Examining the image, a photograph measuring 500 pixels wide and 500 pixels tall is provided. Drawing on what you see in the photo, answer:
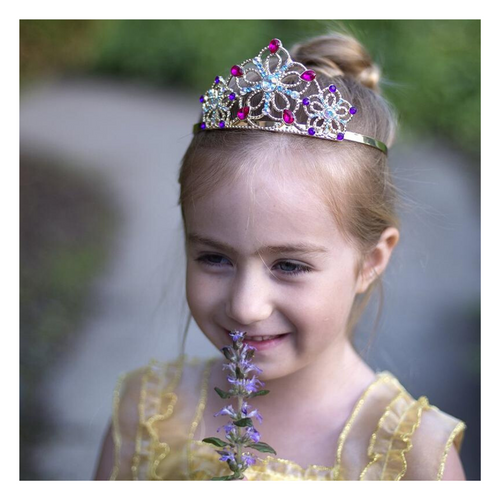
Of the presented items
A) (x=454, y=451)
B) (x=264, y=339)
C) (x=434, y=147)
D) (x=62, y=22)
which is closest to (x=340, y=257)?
(x=264, y=339)

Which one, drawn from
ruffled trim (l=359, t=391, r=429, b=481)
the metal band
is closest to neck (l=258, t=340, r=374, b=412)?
ruffled trim (l=359, t=391, r=429, b=481)

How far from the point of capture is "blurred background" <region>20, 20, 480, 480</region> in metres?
3.15

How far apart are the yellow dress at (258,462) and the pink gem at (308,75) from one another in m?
0.81

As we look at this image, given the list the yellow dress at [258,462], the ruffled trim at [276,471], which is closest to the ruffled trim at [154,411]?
the yellow dress at [258,462]

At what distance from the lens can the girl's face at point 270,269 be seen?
1.37 metres

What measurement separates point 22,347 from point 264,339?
7.64 feet

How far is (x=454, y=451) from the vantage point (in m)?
1.61

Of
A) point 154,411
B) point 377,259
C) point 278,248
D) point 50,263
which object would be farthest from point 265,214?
point 50,263

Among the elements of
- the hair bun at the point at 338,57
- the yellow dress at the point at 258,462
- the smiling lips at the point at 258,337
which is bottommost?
the yellow dress at the point at 258,462

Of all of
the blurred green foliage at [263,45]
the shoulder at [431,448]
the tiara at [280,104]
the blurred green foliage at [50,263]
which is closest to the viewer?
the tiara at [280,104]

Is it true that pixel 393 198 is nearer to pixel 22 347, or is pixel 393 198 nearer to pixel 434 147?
pixel 22 347

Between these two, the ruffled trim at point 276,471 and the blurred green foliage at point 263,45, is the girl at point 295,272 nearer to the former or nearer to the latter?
the ruffled trim at point 276,471

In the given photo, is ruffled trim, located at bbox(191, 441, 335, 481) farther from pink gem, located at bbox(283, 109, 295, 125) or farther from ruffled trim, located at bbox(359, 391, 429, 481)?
pink gem, located at bbox(283, 109, 295, 125)

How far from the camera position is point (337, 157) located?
1.49 metres
